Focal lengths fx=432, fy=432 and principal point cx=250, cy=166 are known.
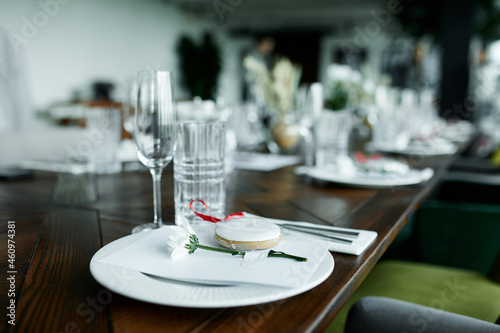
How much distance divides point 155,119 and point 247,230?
286 millimetres

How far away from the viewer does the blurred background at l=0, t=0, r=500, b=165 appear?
204 inches

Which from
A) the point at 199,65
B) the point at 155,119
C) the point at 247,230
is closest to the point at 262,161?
the point at 155,119

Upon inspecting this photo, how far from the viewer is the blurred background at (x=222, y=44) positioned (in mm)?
5188

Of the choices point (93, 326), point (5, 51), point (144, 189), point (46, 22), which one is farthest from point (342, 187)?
point (46, 22)

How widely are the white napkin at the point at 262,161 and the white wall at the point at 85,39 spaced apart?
3.40m

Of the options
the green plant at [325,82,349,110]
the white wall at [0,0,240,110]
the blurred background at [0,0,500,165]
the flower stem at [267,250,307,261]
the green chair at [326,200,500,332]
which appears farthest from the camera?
the white wall at [0,0,240,110]

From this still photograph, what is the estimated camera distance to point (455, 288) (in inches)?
48.2

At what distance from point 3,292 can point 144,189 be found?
0.67m

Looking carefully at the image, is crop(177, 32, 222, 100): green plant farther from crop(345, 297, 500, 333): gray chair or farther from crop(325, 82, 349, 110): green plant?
crop(345, 297, 500, 333): gray chair

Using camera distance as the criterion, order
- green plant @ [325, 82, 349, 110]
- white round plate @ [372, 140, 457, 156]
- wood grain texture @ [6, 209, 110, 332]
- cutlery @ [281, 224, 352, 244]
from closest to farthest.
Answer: wood grain texture @ [6, 209, 110, 332], cutlery @ [281, 224, 352, 244], white round plate @ [372, 140, 457, 156], green plant @ [325, 82, 349, 110]

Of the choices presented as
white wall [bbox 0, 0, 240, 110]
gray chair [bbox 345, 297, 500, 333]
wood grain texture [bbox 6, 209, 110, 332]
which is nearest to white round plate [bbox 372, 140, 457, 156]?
gray chair [bbox 345, 297, 500, 333]

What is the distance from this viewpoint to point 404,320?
0.72 m

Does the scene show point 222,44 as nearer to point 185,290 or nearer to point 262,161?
point 262,161

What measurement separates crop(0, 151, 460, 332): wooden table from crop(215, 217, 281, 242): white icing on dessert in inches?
4.1
